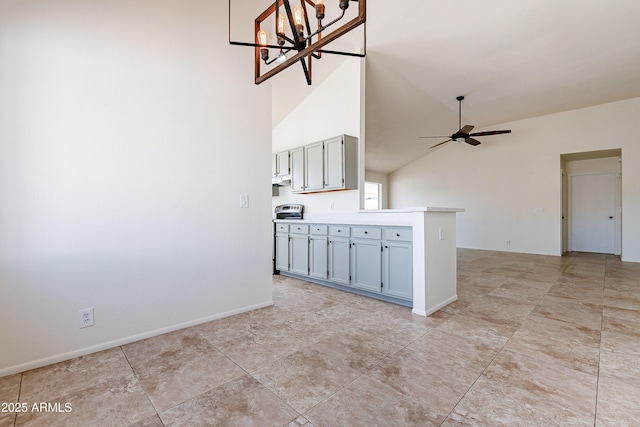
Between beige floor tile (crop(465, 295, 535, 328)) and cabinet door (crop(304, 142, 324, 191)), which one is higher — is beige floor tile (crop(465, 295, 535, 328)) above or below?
below

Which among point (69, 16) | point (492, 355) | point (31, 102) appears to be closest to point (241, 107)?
point (69, 16)

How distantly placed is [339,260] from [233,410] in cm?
244

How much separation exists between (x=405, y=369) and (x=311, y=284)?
2361 millimetres

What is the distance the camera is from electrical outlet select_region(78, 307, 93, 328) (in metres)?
2.04

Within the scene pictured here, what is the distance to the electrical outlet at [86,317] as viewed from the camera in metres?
2.04

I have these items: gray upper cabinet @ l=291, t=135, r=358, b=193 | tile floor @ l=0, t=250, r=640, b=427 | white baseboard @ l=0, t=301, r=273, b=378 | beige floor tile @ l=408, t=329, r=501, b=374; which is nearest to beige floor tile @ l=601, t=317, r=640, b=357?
tile floor @ l=0, t=250, r=640, b=427

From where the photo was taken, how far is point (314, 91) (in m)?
4.78

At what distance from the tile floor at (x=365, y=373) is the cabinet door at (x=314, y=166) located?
208 cm

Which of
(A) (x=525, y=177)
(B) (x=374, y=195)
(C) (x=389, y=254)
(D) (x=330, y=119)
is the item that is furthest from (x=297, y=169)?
(A) (x=525, y=177)

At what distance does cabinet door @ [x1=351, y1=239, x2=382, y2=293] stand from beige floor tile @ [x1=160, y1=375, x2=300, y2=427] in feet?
6.48

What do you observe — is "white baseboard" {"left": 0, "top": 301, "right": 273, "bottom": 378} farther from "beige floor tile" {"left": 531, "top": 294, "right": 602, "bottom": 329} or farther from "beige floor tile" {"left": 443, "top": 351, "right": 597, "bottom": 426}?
"beige floor tile" {"left": 531, "top": 294, "right": 602, "bottom": 329}

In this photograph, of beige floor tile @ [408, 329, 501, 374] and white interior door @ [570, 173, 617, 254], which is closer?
beige floor tile @ [408, 329, 501, 374]

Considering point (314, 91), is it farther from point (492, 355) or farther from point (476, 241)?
point (476, 241)

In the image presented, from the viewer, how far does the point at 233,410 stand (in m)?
1.45
